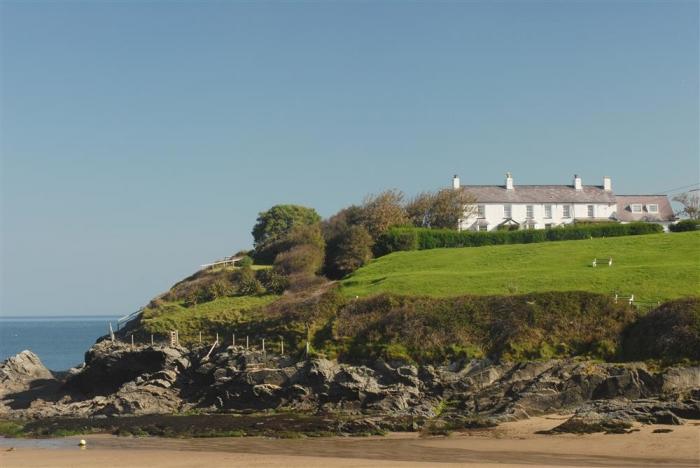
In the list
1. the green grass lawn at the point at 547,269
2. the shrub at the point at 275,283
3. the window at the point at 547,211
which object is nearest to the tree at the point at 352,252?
the green grass lawn at the point at 547,269

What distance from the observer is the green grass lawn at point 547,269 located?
49.7m

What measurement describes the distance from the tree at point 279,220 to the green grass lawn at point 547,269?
43018 mm

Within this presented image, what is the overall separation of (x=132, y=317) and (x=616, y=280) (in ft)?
114

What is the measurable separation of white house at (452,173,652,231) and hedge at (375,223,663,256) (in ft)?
34.7

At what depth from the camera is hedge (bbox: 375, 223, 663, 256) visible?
71125 millimetres

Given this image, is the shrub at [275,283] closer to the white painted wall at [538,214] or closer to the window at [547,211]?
the white painted wall at [538,214]

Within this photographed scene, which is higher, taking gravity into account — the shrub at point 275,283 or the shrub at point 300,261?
the shrub at point 300,261

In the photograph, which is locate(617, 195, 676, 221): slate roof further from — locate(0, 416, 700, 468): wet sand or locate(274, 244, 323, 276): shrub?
locate(0, 416, 700, 468): wet sand

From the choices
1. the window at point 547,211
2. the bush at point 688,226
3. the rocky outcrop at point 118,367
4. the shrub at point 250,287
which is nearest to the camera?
the rocky outcrop at point 118,367

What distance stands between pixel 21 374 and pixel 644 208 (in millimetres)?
64179

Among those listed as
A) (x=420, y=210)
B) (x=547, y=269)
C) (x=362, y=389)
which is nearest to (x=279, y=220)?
(x=420, y=210)

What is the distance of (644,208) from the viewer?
294ft

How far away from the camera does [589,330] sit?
1657 inches

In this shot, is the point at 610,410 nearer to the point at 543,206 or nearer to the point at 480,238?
the point at 480,238
